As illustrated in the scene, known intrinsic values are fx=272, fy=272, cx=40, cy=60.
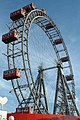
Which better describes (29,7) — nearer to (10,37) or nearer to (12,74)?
(10,37)

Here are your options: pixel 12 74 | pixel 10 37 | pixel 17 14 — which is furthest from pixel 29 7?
pixel 12 74

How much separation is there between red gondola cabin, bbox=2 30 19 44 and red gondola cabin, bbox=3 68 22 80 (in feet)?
15.8

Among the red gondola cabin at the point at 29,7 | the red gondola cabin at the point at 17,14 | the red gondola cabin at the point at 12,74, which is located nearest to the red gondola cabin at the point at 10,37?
the red gondola cabin at the point at 17,14

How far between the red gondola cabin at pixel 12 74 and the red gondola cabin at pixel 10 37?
15.8ft

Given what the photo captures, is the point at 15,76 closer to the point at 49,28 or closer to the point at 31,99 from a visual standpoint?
the point at 31,99

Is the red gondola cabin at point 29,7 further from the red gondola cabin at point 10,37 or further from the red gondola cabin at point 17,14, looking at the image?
the red gondola cabin at point 10,37

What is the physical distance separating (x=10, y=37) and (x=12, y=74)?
574cm

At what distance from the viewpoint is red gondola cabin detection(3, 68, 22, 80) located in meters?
37.7

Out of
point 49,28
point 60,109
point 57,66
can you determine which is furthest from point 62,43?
point 60,109

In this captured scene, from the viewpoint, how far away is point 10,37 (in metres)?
40.0

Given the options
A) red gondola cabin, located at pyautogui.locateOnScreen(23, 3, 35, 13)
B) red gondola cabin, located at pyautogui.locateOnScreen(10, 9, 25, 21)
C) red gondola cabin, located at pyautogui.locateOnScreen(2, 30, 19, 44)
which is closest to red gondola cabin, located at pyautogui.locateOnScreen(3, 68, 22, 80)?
red gondola cabin, located at pyautogui.locateOnScreen(2, 30, 19, 44)

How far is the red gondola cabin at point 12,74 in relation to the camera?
3767cm

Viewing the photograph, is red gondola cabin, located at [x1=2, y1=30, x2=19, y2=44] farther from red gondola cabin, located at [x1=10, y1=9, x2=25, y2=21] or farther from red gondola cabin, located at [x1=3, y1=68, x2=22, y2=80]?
red gondola cabin, located at [x1=3, y1=68, x2=22, y2=80]

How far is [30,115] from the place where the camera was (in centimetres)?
3259
